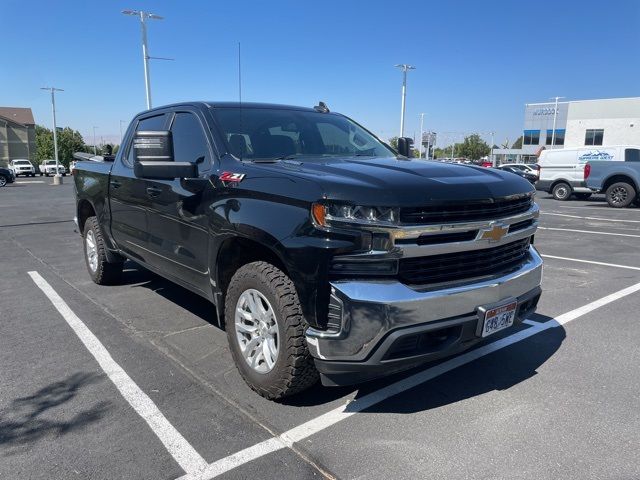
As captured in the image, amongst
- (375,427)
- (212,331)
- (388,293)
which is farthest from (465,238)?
(212,331)

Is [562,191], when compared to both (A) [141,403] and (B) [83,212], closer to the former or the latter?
(B) [83,212]

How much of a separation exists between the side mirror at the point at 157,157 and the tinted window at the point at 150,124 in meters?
1.10

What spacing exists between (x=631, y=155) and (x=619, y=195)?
7.45ft

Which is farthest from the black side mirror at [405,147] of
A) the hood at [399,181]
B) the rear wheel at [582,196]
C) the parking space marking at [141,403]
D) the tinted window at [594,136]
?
the tinted window at [594,136]

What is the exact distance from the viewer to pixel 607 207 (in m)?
16.8

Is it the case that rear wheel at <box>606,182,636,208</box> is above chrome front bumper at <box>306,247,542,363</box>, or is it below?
below

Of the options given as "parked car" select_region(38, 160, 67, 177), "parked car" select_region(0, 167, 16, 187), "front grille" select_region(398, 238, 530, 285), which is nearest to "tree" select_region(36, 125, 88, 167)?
"parked car" select_region(38, 160, 67, 177)

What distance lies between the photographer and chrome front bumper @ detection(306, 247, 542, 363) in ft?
8.13

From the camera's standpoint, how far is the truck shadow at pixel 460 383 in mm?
3137

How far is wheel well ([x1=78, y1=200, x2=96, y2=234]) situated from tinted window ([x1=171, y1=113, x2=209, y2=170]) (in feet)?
8.25

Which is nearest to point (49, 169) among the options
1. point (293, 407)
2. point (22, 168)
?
point (22, 168)

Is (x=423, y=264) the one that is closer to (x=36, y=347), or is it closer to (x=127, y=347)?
(x=127, y=347)

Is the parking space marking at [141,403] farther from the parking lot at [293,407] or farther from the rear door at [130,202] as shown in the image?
the rear door at [130,202]

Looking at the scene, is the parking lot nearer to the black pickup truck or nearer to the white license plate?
the black pickup truck
